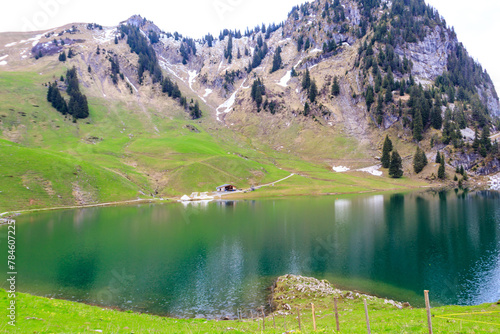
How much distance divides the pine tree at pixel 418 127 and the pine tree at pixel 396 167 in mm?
31268

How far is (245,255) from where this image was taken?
5134cm

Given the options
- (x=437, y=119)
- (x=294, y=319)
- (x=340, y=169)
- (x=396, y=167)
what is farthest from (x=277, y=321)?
(x=437, y=119)

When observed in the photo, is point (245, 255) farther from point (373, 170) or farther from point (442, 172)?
point (442, 172)

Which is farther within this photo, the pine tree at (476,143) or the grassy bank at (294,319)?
the pine tree at (476,143)

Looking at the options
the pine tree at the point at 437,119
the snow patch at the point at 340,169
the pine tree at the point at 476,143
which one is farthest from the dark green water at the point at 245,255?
the pine tree at the point at 437,119

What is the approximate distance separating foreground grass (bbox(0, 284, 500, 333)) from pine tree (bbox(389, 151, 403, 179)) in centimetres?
15164

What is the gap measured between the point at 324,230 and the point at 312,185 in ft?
264

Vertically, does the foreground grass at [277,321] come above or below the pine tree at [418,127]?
below

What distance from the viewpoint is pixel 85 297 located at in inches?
1400

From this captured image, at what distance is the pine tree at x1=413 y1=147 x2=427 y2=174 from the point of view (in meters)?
164

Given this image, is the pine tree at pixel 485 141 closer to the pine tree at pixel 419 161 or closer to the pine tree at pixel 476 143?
the pine tree at pixel 476 143

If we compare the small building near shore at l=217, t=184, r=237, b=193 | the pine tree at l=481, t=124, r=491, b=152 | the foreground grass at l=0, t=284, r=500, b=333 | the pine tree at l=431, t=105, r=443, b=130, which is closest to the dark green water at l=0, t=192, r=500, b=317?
the foreground grass at l=0, t=284, r=500, b=333

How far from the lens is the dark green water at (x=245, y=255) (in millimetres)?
Answer: 36031

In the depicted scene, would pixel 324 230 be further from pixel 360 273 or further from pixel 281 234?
pixel 360 273
